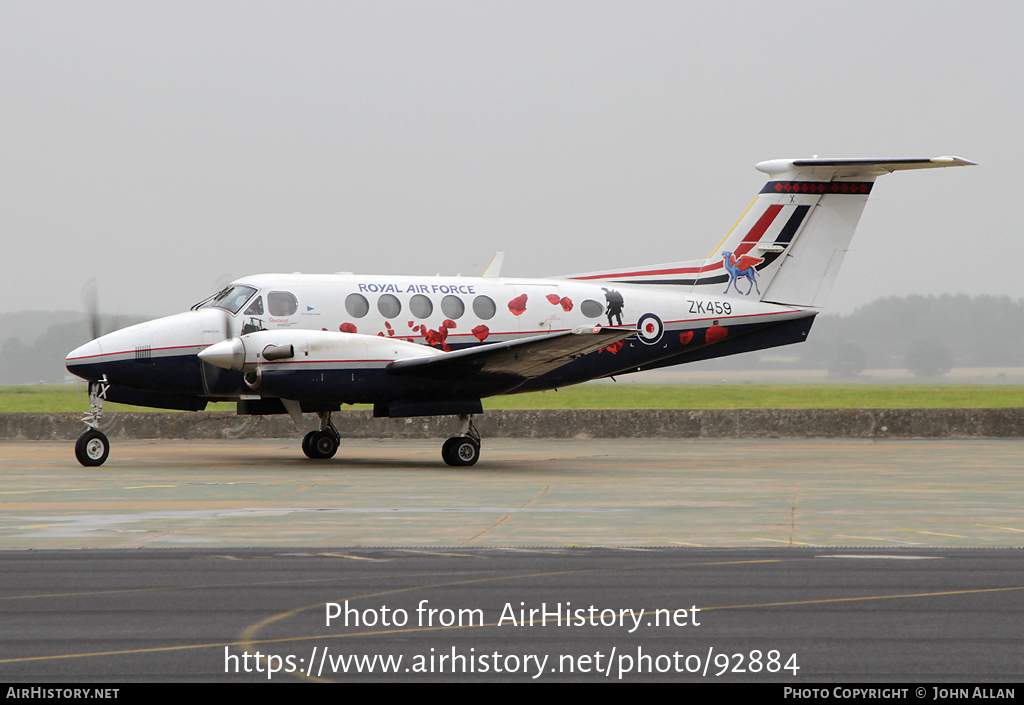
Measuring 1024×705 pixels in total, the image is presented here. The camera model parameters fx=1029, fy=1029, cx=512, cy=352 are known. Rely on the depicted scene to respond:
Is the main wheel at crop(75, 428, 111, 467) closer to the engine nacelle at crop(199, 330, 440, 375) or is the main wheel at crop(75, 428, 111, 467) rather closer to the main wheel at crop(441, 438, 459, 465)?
the engine nacelle at crop(199, 330, 440, 375)

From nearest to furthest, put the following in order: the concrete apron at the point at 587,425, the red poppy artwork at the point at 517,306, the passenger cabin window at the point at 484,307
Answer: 1. the passenger cabin window at the point at 484,307
2. the red poppy artwork at the point at 517,306
3. the concrete apron at the point at 587,425

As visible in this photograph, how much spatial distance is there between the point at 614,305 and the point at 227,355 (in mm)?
7150

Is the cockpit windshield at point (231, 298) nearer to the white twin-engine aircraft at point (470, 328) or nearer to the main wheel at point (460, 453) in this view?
the white twin-engine aircraft at point (470, 328)

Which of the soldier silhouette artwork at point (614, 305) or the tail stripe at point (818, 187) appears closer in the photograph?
the soldier silhouette artwork at point (614, 305)

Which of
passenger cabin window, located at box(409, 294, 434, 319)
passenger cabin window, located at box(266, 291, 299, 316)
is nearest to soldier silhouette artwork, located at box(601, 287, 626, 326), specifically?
passenger cabin window, located at box(409, 294, 434, 319)

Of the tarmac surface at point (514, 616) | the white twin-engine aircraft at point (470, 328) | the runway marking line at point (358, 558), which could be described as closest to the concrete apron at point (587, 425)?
the white twin-engine aircraft at point (470, 328)

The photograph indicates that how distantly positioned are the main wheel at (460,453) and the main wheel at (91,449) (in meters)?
5.46

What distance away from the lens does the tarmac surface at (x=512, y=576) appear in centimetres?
495

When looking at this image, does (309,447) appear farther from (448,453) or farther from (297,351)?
(448,453)

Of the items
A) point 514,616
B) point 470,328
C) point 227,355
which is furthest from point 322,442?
point 514,616

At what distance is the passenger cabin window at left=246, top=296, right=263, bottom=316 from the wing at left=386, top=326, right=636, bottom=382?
2.31m

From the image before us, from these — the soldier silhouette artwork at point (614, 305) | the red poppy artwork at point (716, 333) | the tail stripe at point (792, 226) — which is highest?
the tail stripe at point (792, 226)

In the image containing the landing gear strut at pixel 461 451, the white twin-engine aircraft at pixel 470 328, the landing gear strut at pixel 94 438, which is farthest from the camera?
the landing gear strut at pixel 461 451

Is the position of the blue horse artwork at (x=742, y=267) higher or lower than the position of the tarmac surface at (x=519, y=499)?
higher
